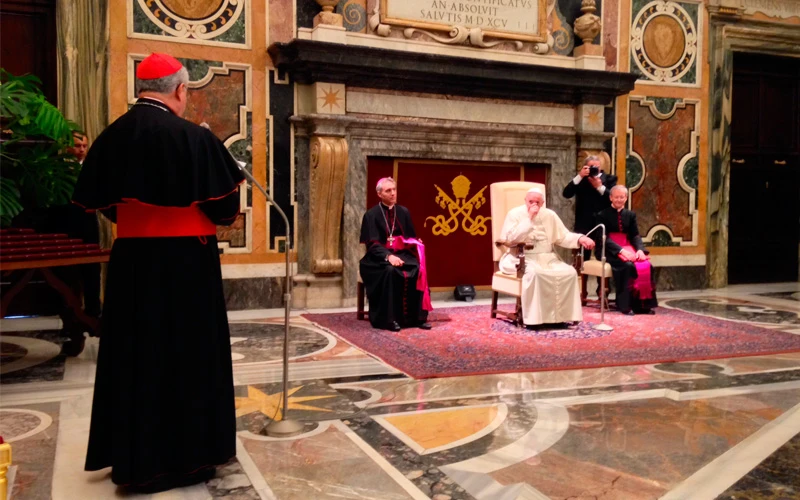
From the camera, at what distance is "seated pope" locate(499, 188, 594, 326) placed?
18.4 ft

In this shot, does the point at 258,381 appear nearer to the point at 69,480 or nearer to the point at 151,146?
the point at 69,480

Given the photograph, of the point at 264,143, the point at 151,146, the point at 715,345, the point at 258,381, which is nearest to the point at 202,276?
the point at 151,146

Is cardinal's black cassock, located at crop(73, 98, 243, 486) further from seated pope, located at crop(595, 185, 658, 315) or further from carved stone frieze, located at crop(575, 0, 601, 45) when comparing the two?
carved stone frieze, located at crop(575, 0, 601, 45)

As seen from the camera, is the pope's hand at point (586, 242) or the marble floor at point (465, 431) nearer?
the marble floor at point (465, 431)

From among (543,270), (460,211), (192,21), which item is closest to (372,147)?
(460,211)

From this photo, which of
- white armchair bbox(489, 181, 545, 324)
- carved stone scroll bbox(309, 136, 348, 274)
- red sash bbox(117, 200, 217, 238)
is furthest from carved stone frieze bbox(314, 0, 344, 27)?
red sash bbox(117, 200, 217, 238)

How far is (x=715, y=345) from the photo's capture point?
4961 mm

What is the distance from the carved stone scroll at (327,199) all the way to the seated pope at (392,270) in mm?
853

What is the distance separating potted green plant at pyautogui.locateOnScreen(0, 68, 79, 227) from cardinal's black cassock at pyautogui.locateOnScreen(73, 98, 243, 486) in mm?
1950

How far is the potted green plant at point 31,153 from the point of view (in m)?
4.12

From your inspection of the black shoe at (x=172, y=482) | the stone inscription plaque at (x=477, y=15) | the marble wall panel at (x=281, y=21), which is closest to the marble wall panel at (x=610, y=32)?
the stone inscription plaque at (x=477, y=15)

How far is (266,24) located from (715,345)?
454 cm

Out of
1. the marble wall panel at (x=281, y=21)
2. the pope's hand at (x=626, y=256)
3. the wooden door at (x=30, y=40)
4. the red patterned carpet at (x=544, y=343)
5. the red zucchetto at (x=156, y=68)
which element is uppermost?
the marble wall panel at (x=281, y=21)

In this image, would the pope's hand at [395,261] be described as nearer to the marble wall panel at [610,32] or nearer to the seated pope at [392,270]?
the seated pope at [392,270]
